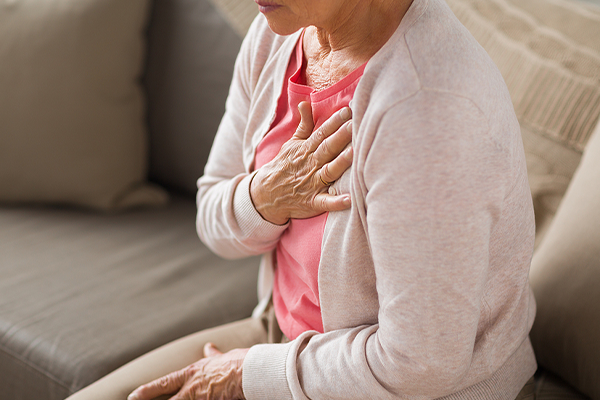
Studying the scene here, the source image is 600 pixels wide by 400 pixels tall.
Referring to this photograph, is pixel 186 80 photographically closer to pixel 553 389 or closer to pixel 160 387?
pixel 160 387

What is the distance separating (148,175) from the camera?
166cm

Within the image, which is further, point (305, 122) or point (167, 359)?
point (167, 359)

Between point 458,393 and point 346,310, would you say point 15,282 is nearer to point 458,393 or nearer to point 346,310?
point 346,310

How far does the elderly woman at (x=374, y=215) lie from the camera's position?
22.0 inches

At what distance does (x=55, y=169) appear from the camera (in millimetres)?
1449

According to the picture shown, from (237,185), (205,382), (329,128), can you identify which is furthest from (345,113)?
(205,382)

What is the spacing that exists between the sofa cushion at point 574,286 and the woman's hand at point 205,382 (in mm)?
533

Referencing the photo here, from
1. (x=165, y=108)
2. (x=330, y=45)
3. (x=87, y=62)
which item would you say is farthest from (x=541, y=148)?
(x=87, y=62)

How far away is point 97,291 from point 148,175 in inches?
22.0

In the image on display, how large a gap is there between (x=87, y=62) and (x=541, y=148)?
1.16 meters

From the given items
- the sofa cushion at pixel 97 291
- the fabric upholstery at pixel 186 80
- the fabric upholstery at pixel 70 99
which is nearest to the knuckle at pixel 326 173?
the sofa cushion at pixel 97 291

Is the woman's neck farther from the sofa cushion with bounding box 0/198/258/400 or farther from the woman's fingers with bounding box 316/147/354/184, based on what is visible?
the sofa cushion with bounding box 0/198/258/400

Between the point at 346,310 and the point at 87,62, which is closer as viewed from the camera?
the point at 346,310

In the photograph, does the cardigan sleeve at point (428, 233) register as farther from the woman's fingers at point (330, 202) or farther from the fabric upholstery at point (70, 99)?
the fabric upholstery at point (70, 99)
